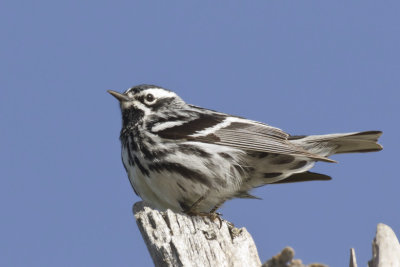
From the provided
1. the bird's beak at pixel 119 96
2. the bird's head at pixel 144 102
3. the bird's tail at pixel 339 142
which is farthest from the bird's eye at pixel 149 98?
the bird's tail at pixel 339 142

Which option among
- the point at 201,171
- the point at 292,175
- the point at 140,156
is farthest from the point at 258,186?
the point at 140,156

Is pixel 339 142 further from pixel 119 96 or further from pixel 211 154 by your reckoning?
pixel 119 96

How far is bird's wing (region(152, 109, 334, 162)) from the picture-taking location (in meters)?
8.12

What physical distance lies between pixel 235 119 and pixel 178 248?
3500 millimetres

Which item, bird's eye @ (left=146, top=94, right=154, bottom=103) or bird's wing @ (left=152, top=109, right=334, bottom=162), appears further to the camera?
bird's eye @ (left=146, top=94, right=154, bottom=103)

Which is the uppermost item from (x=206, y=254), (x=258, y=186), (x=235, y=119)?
(x=235, y=119)

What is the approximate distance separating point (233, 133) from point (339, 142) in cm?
144

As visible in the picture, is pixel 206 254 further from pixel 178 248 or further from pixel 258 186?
pixel 258 186

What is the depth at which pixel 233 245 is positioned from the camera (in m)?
6.04

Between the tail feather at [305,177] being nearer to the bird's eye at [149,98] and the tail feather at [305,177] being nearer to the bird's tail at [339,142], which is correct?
the bird's tail at [339,142]

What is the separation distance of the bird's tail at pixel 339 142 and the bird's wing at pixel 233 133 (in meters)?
0.26

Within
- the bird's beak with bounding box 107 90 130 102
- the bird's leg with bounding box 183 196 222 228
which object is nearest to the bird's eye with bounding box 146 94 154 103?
the bird's beak with bounding box 107 90 130 102

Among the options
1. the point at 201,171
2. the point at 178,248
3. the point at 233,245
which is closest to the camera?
the point at 178,248

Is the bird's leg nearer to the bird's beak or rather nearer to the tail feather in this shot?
the tail feather
